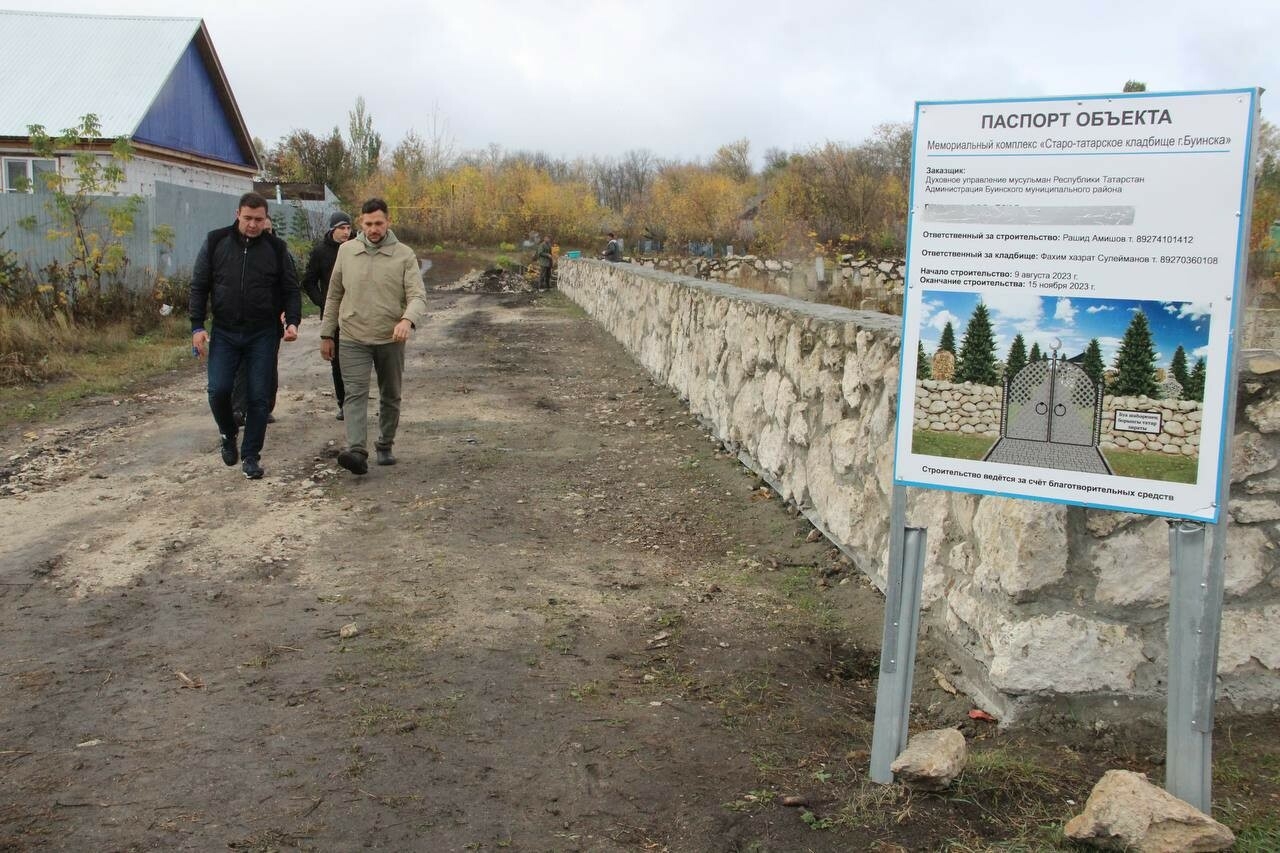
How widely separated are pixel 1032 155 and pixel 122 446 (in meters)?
7.04

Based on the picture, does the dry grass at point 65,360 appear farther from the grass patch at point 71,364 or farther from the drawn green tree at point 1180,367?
the drawn green tree at point 1180,367

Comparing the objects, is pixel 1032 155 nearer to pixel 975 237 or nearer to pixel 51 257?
pixel 975 237

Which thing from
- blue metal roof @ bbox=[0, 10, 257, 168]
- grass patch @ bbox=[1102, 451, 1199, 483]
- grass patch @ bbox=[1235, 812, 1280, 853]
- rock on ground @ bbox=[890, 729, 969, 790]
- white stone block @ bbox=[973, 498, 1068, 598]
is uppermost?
blue metal roof @ bbox=[0, 10, 257, 168]

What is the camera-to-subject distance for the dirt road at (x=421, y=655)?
9.83ft

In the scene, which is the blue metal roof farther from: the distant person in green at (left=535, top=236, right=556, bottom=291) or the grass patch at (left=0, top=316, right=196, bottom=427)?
the grass patch at (left=0, top=316, right=196, bottom=427)

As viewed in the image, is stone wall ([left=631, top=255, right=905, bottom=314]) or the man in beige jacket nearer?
the man in beige jacket

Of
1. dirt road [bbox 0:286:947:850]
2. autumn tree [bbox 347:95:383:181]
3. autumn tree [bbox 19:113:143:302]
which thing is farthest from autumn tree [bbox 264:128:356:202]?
dirt road [bbox 0:286:947:850]

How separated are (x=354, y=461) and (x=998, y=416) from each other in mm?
4948

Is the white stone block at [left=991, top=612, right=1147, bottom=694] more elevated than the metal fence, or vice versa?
the metal fence

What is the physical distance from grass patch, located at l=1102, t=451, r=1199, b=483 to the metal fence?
14291mm

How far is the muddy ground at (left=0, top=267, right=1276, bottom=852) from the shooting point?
2.97 m

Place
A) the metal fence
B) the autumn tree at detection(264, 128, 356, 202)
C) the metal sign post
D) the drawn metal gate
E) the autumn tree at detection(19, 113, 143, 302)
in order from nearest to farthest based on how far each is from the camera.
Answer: the drawn metal gate
the metal sign post
the autumn tree at detection(19, 113, 143, 302)
the metal fence
the autumn tree at detection(264, 128, 356, 202)

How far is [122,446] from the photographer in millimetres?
7910

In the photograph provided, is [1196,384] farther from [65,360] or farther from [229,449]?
[65,360]
